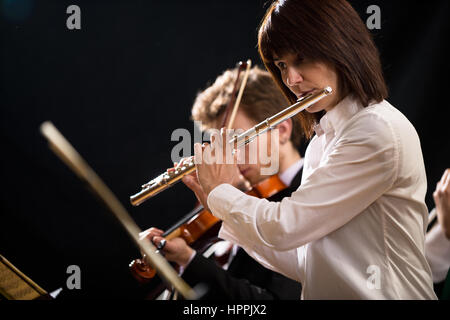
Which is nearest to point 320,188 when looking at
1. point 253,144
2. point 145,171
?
point 253,144

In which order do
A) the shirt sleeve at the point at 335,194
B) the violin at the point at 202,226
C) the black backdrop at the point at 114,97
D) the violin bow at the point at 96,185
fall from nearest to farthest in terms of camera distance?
the violin bow at the point at 96,185
the shirt sleeve at the point at 335,194
the violin at the point at 202,226
the black backdrop at the point at 114,97

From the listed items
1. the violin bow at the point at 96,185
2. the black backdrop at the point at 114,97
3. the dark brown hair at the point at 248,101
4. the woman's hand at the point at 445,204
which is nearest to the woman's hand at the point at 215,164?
the violin bow at the point at 96,185

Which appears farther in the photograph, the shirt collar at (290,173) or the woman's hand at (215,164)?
the shirt collar at (290,173)

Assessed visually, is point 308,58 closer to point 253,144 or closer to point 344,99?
point 344,99

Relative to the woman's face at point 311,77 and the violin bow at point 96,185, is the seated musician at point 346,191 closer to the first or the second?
the woman's face at point 311,77

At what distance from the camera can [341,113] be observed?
1089 mm

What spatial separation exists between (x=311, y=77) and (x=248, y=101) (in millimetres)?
761

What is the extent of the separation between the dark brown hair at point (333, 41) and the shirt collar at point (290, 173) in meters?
0.66

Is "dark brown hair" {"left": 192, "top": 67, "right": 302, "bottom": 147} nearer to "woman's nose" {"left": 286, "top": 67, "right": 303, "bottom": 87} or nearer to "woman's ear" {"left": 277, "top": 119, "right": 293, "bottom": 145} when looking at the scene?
"woman's ear" {"left": 277, "top": 119, "right": 293, "bottom": 145}

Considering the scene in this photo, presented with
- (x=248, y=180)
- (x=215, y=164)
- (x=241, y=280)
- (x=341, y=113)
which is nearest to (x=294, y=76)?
(x=341, y=113)

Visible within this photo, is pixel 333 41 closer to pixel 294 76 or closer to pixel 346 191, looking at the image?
pixel 294 76

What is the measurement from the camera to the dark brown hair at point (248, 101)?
71.6 inches

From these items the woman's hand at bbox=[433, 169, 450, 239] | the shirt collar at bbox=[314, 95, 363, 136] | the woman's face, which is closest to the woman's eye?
the woman's face
